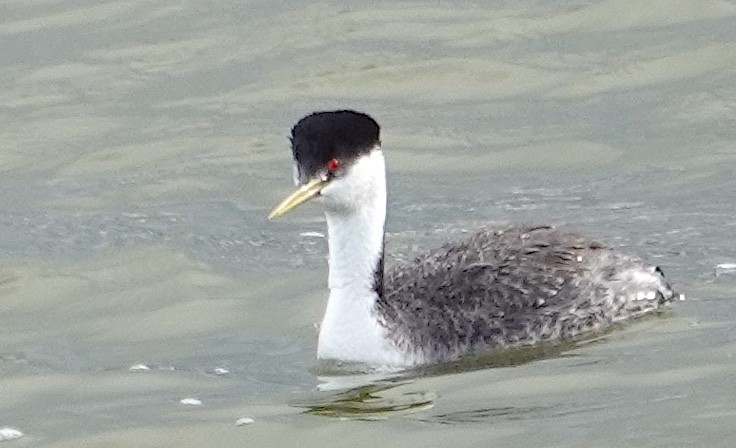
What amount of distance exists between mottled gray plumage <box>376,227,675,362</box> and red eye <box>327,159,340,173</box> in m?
0.91

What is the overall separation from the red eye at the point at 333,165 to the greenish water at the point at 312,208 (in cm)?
105

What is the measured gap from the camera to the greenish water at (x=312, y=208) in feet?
32.9

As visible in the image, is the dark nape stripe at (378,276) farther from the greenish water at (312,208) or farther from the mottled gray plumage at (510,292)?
the greenish water at (312,208)

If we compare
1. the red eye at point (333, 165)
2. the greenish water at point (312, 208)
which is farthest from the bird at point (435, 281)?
the greenish water at point (312, 208)

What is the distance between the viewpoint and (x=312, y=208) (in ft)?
47.3

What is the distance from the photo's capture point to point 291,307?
40.3 ft

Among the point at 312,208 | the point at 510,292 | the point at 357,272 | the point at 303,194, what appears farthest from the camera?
the point at 312,208

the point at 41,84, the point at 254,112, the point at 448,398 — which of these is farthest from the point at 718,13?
the point at 448,398

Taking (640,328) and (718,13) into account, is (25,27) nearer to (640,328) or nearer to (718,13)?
(718,13)

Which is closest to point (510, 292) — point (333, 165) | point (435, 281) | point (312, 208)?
point (435, 281)

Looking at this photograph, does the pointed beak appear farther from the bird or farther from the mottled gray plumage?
the mottled gray plumage

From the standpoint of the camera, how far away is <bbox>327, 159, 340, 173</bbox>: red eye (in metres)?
10.7

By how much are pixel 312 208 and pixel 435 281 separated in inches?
112

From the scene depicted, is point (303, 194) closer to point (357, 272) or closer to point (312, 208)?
point (357, 272)
